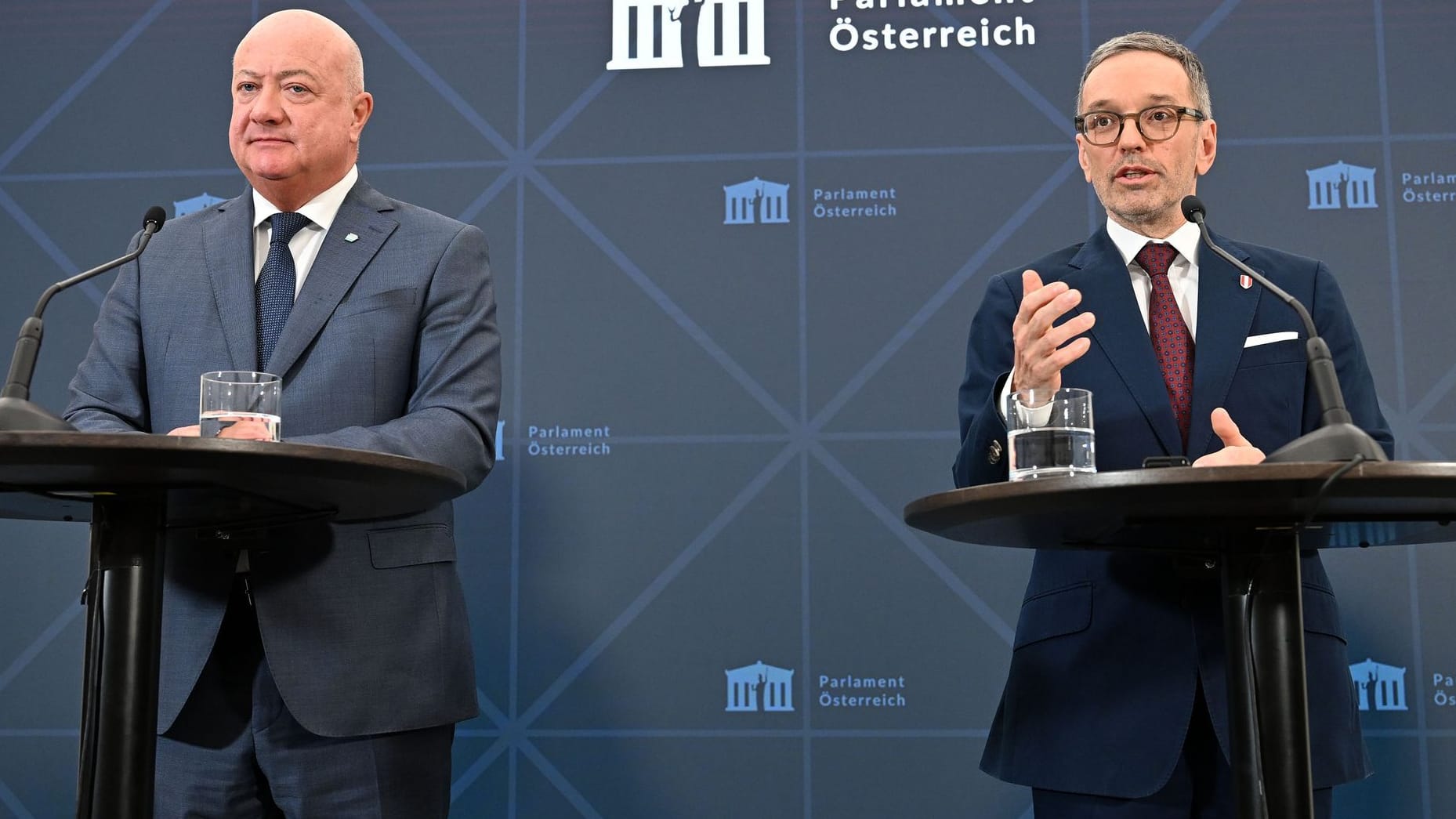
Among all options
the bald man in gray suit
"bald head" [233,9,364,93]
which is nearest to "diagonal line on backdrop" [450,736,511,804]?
the bald man in gray suit

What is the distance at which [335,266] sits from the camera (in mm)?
2359

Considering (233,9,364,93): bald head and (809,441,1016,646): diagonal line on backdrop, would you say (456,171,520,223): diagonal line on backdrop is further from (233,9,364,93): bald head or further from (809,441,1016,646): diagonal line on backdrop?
(233,9,364,93): bald head

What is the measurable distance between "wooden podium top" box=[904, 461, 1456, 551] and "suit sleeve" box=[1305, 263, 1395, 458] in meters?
0.33

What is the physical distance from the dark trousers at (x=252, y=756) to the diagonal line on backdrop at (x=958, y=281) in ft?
6.18

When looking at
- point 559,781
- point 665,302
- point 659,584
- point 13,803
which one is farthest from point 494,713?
point 13,803

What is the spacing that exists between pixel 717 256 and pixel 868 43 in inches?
28.5

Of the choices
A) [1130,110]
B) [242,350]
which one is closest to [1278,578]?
[1130,110]

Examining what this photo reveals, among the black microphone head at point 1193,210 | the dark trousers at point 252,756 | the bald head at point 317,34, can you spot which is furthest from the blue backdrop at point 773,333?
the black microphone head at point 1193,210

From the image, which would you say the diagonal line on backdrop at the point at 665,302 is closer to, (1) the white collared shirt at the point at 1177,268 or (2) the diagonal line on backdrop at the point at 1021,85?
(2) the diagonal line on backdrop at the point at 1021,85

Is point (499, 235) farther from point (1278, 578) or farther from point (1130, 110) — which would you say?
point (1278, 578)

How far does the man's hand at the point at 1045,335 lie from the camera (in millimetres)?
1801

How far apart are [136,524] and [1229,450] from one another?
4.59 ft

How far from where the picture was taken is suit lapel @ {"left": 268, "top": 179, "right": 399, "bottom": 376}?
89.5 inches

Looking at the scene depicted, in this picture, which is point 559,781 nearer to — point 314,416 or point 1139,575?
point 314,416
